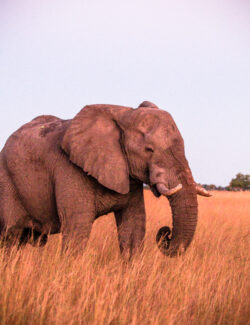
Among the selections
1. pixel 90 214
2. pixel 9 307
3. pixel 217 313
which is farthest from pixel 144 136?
pixel 9 307

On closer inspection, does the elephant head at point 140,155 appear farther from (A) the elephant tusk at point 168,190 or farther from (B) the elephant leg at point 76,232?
(B) the elephant leg at point 76,232

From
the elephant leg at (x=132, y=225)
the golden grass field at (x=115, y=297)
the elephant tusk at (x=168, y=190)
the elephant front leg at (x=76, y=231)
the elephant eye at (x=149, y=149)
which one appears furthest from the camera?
the elephant leg at (x=132, y=225)

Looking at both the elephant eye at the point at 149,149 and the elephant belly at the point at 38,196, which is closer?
the elephant eye at the point at 149,149

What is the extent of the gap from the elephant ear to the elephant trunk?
2.37 feet

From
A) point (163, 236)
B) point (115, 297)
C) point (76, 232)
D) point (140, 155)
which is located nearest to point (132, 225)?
point (163, 236)

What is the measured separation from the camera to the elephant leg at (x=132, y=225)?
649 cm

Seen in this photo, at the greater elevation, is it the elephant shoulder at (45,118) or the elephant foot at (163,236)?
the elephant shoulder at (45,118)

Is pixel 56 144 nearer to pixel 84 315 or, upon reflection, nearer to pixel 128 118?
pixel 128 118

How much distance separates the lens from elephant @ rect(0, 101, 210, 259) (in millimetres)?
5688

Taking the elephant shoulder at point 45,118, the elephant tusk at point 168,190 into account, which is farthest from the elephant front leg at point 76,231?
the elephant shoulder at point 45,118

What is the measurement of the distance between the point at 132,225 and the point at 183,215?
1104 millimetres

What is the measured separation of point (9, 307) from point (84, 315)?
63 cm

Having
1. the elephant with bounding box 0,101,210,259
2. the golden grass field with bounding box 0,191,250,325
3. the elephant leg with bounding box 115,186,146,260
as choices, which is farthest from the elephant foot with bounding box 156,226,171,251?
the elephant leg with bounding box 115,186,146,260

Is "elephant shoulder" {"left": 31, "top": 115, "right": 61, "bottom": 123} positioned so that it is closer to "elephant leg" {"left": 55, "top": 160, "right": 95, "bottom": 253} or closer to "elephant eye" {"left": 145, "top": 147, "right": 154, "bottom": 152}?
"elephant leg" {"left": 55, "top": 160, "right": 95, "bottom": 253}
